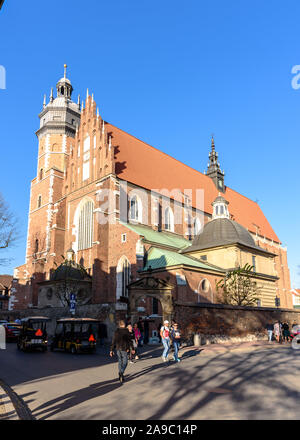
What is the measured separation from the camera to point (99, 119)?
35.7 meters

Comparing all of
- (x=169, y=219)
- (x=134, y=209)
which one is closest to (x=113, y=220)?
(x=134, y=209)

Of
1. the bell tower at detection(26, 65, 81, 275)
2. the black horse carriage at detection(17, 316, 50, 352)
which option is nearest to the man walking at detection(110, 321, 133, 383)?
the black horse carriage at detection(17, 316, 50, 352)

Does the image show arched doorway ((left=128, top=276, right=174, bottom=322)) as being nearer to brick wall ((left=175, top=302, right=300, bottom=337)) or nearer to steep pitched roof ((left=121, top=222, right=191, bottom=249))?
brick wall ((left=175, top=302, right=300, bottom=337))

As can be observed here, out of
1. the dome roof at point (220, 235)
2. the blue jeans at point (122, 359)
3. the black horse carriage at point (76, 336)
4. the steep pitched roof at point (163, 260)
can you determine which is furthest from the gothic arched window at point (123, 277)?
the blue jeans at point (122, 359)

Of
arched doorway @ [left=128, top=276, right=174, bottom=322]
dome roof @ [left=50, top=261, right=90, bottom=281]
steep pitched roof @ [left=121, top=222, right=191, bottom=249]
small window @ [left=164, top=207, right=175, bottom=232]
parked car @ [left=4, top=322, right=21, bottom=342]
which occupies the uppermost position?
small window @ [left=164, top=207, right=175, bottom=232]

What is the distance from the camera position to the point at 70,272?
30891 mm

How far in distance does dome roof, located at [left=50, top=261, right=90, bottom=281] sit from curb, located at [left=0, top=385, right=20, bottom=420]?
2242 cm

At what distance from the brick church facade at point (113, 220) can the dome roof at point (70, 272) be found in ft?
1.89

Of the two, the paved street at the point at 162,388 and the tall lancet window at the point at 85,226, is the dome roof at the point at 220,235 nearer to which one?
the tall lancet window at the point at 85,226

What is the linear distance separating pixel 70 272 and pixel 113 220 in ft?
18.5

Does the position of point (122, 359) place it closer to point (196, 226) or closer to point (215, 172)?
point (196, 226)

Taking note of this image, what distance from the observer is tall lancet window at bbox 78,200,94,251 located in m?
33.9

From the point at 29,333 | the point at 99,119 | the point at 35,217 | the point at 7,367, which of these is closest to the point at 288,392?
the point at 7,367
